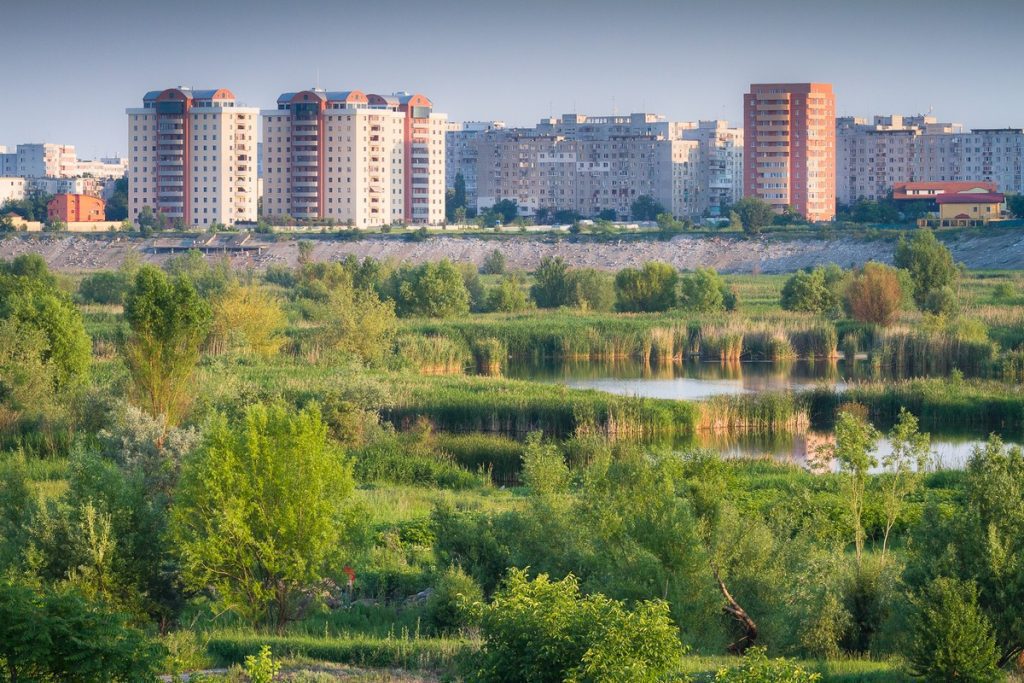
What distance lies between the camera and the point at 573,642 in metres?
12.4

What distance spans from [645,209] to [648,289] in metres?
68.4

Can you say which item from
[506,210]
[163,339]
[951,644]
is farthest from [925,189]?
[951,644]

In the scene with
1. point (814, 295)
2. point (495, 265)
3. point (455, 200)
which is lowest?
point (814, 295)

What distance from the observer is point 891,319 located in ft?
170

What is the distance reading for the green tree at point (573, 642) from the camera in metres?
12.1

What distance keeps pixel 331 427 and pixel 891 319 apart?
27784 mm

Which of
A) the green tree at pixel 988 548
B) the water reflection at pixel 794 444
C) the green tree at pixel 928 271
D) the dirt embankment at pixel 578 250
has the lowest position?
the water reflection at pixel 794 444

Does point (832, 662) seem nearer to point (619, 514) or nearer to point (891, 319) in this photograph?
point (619, 514)

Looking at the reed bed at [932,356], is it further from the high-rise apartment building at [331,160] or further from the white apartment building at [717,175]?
the white apartment building at [717,175]

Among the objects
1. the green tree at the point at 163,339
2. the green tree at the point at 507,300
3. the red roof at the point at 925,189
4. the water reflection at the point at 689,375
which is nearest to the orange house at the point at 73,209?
the red roof at the point at 925,189

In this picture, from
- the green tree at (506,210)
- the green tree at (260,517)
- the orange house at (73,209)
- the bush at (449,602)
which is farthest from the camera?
the green tree at (506,210)

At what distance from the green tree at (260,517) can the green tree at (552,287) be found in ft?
146

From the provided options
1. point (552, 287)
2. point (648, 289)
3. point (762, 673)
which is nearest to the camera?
point (762, 673)

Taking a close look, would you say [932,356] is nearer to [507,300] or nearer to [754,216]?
[507,300]
